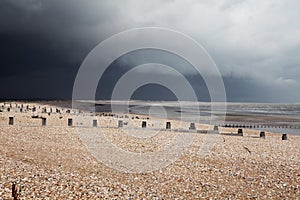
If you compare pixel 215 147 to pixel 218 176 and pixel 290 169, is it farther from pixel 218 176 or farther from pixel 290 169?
pixel 218 176

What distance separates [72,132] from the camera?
1895 cm

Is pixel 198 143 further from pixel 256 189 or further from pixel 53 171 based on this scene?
pixel 53 171

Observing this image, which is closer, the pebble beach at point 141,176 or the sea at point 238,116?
the pebble beach at point 141,176

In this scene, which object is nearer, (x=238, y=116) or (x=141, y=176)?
(x=141, y=176)

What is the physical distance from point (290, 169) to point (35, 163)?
9.91 m

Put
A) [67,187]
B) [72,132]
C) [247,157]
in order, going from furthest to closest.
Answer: [72,132] < [247,157] < [67,187]

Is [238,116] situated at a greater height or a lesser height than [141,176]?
greater

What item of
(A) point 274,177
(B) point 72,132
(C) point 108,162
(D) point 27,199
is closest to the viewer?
(D) point 27,199

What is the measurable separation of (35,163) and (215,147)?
32.6 feet

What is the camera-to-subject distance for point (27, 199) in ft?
22.0

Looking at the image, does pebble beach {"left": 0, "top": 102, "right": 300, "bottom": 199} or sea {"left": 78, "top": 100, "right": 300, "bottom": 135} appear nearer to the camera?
pebble beach {"left": 0, "top": 102, "right": 300, "bottom": 199}

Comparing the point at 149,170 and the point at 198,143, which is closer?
the point at 149,170

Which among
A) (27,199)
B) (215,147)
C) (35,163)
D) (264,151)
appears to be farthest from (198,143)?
(27,199)

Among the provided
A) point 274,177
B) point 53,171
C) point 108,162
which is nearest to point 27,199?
point 53,171
